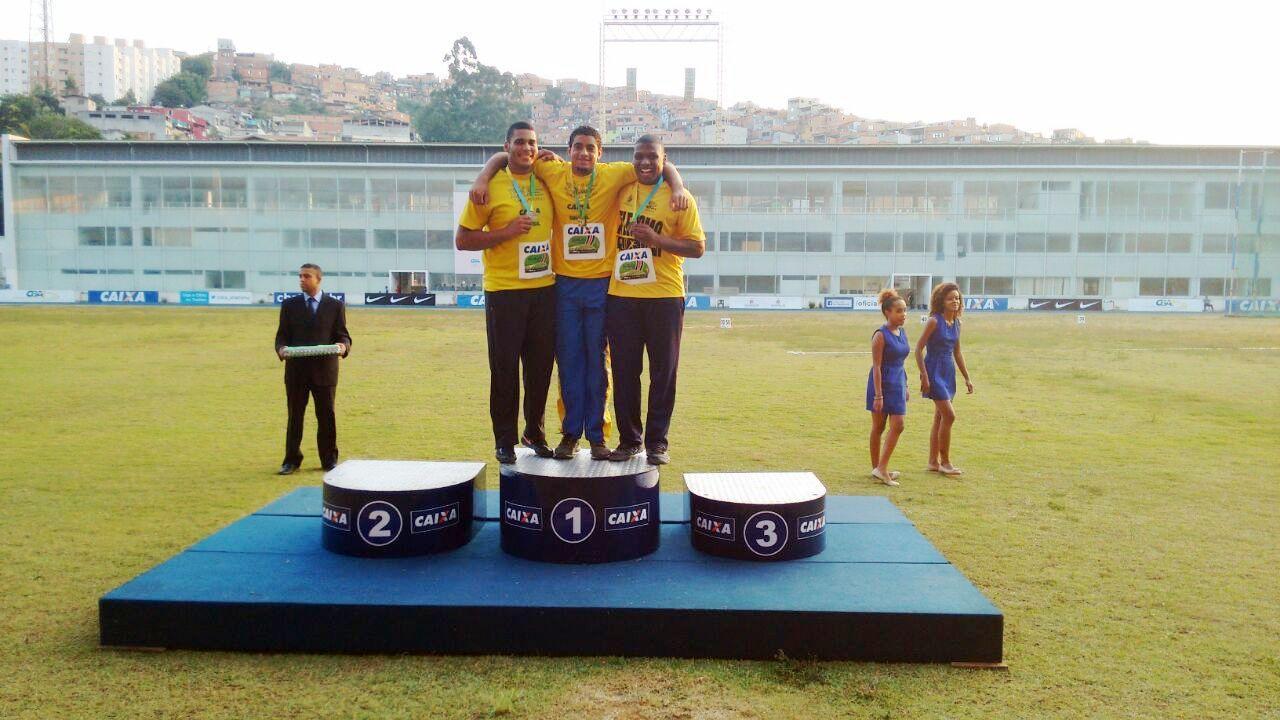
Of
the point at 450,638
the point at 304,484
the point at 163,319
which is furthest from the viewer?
the point at 163,319

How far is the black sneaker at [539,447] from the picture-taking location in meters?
6.08

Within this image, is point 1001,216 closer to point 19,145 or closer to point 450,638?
point 450,638

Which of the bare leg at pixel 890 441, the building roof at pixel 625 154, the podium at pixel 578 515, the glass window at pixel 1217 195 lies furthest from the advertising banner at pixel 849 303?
the podium at pixel 578 515

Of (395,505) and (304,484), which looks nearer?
(395,505)

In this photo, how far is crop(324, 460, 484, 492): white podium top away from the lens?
5.33m

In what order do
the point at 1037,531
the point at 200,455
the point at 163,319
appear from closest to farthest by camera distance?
the point at 1037,531, the point at 200,455, the point at 163,319

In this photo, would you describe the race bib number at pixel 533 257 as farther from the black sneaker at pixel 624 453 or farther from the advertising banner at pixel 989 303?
the advertising banner at pixel 989 303

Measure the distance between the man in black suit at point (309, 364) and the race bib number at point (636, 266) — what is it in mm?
4185

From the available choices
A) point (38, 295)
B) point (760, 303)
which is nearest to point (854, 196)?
point (760, 303)

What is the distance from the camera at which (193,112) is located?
6063 inches

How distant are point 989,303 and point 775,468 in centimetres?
4944

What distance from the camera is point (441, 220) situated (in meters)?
58.5

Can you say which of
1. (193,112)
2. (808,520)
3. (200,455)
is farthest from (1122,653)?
(193,112)

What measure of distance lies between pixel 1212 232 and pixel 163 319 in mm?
59313
